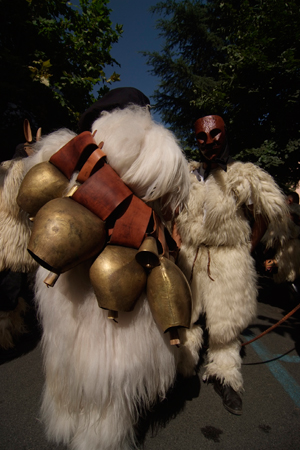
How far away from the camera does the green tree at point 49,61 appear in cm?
282

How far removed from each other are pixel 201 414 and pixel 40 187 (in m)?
1.76

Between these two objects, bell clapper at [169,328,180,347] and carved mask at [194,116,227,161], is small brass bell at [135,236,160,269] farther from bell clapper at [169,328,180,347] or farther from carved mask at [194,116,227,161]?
carved mask at [194,116,227,161]

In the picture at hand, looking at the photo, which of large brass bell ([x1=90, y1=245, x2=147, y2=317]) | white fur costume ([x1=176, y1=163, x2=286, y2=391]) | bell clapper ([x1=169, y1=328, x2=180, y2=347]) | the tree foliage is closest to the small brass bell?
large brass bell ([x1=90, y1=245, x2=147, y2=317])

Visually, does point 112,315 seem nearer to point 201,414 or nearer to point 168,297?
point 168,297

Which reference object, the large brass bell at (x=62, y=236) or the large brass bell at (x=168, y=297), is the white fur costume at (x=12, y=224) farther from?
the large brass bell at (x=168, y=297)

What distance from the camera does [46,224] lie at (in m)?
0.85

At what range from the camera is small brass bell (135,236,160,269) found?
96cm

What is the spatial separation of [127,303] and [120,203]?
39 centimetres

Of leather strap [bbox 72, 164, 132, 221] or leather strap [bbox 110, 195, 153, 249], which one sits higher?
leather strap [bbox 72, 164, 132, 221]

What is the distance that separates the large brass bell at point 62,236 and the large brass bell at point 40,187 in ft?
0.62

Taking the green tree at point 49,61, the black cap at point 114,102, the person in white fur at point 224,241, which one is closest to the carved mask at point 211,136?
the person in white fur at point 224,241

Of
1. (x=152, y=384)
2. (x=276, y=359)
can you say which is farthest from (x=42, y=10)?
(x=276, y=359)

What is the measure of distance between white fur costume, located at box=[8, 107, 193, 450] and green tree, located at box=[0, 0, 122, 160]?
2253 millimetres

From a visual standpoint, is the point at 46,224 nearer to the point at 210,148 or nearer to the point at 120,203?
the point at 120,203
